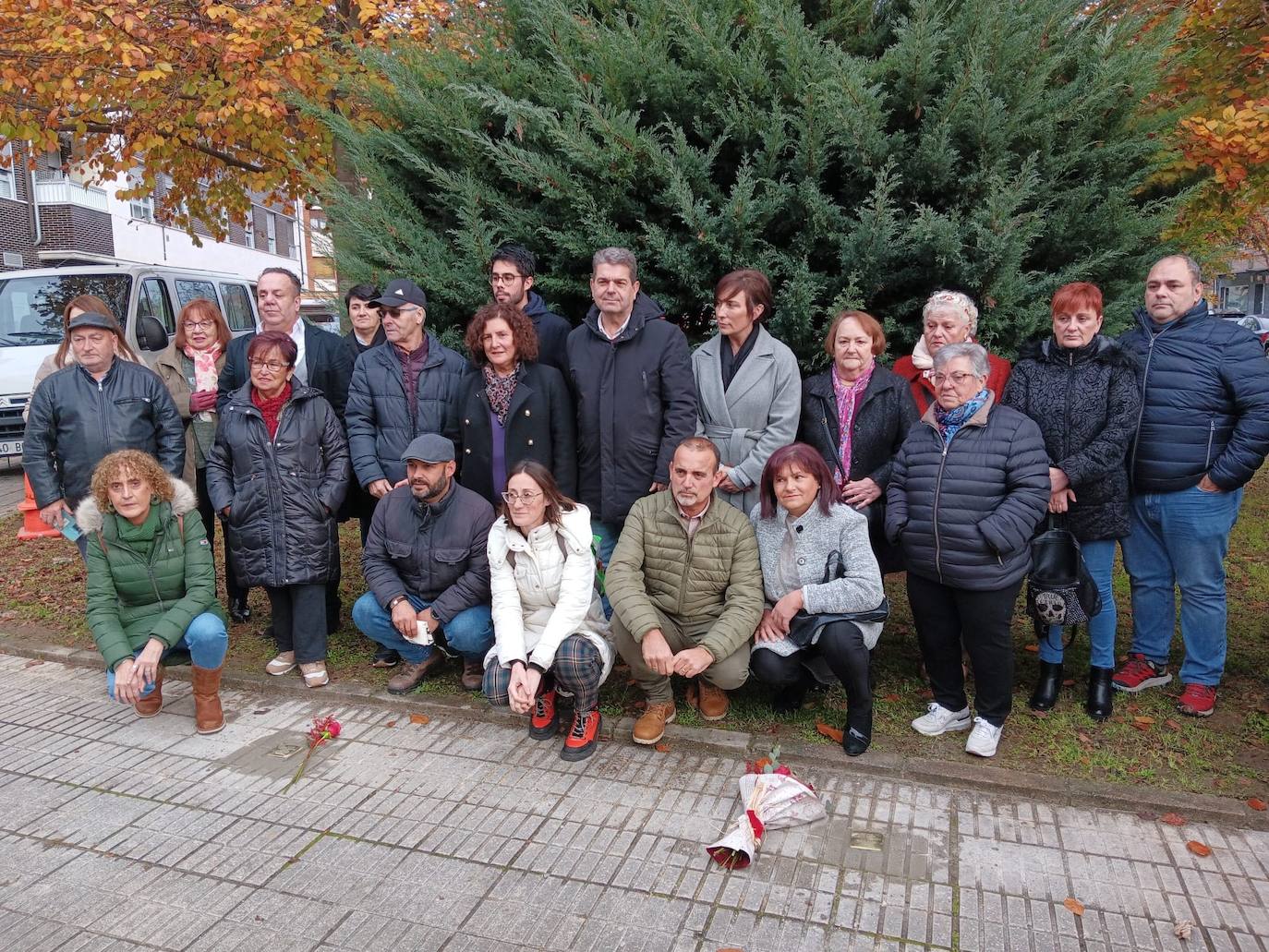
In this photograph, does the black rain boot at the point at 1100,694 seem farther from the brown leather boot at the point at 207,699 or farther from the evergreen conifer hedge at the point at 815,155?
the brown leather boot at the point at 207,699

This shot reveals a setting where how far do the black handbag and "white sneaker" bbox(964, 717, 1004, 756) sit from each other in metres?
0.61

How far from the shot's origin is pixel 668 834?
→ 11.2ft

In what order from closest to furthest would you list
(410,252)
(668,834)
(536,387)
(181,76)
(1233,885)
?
(1233,885)
(668,834)
(536,387)
(410,252)
(181,76)

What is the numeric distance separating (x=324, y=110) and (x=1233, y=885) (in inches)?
237

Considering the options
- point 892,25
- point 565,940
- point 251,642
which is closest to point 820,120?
point 892,25

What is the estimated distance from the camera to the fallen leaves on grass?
4.11 m

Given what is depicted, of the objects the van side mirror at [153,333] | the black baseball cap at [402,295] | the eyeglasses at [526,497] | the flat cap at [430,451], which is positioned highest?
the black baseball cap at [402,295]

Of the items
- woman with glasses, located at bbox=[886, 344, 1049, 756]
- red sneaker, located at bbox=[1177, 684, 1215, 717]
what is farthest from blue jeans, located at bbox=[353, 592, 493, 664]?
red sneaker, located at bbox=[1177, 684, 1215, 717]

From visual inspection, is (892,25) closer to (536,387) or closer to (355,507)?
(536,387)

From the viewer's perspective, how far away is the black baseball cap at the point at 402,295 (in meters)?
4.84

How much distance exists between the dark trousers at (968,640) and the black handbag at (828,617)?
205mm

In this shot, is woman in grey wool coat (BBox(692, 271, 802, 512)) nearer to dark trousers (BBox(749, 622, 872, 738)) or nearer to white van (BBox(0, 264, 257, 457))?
dark trousers (BBox(749, 622, 872, 738))

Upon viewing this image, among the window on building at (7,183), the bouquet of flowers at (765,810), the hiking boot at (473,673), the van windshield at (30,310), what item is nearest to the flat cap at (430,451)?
the hiking boot at (473,673)

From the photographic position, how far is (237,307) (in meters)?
13.0
